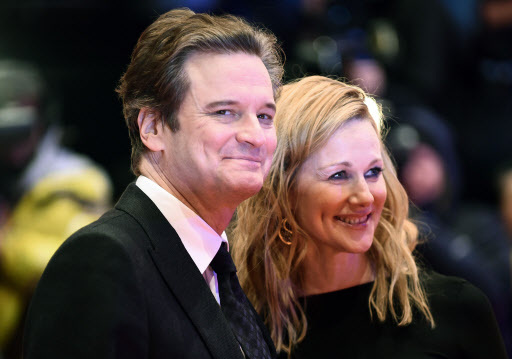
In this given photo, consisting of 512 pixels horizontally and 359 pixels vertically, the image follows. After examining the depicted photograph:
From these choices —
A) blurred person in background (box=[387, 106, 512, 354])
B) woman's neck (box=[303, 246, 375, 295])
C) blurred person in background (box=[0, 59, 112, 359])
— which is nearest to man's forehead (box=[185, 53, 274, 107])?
woman's neck (box=[303, 246, 375, 295])

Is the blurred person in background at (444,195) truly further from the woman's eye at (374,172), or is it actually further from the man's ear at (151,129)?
the man's ear at (151,129)

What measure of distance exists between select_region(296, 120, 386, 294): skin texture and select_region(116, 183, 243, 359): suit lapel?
542mm

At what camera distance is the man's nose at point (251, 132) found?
1557mm

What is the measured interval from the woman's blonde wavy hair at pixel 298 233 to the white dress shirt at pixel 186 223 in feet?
1.48

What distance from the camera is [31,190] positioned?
144 inches

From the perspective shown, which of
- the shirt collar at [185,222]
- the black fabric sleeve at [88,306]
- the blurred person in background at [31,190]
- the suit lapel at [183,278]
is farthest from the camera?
the blurred person in background at [31,190]

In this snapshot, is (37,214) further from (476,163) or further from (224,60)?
(476,163)

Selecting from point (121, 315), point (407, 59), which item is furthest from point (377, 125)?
point (407, 59)

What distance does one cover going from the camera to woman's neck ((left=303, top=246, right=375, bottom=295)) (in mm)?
2082

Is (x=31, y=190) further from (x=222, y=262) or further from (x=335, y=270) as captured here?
(x=222, y=262)

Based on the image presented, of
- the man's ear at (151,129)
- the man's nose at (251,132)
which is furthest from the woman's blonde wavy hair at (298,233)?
the man's ear at (151,129)

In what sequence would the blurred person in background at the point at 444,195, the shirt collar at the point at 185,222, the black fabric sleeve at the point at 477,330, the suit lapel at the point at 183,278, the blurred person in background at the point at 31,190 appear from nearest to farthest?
the suit lapel at the point at 183,278
the shirt collar at the point at 185,222
the black fabric sleeve at the point at 477,330
the blurred person in background at the point at 31,190
the blurred person in background at the point at 444,195

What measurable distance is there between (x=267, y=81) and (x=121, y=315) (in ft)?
2.29

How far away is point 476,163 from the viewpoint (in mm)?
4949
